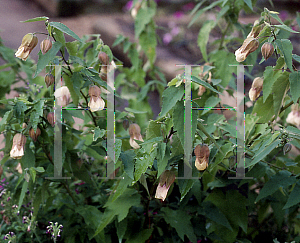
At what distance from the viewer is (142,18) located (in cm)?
126

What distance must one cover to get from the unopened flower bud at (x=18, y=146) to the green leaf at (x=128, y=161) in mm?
214

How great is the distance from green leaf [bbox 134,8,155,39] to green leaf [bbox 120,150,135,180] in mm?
724

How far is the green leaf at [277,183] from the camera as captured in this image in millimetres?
691

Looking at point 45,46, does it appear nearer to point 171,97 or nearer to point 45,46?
point 45,46

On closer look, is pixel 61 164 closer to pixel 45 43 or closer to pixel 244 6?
pixel 45 43

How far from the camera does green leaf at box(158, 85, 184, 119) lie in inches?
20.9

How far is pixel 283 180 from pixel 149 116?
684 millimetres

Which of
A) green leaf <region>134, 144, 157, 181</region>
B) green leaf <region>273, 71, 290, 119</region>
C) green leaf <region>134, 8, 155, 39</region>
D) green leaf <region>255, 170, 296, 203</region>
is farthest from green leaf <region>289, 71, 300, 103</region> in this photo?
green leaf <region>134, 8, 155, 39</region>

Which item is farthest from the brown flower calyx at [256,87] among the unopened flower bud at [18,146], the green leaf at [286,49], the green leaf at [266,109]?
the unopened flower bud at [18,146]

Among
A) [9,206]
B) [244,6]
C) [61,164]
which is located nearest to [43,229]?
[9,206]

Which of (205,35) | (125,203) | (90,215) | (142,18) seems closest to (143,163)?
(125,203)

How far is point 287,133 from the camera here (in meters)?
0.60

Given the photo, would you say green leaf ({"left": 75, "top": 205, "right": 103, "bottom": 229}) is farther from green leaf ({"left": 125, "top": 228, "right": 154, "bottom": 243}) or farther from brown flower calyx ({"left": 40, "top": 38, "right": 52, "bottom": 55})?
brown flower calyx ({"left": 40, "top": 38, "right": 52, "bottom": 55})

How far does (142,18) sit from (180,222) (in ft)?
2.67
